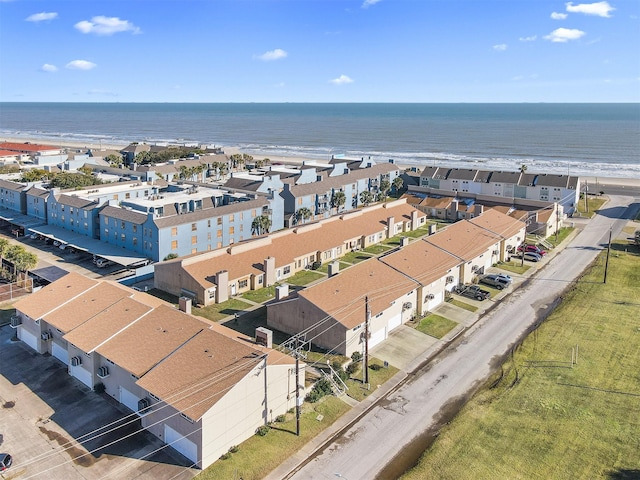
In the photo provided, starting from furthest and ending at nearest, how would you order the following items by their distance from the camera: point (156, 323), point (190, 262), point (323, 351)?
point (190, 262) → point (323, 351) → point (156, 323)

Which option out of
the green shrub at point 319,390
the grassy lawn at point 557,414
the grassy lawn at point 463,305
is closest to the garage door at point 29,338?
the green shrub at point 319,390

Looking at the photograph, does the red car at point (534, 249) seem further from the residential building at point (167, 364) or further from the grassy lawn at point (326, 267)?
the residential building at point (167, 364)

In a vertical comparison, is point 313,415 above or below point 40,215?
below

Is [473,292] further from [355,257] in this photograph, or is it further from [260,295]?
[260,295]

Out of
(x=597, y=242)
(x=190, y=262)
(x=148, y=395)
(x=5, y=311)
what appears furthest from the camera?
(x=597, y=242)

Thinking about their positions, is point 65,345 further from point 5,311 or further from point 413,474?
point 413,474

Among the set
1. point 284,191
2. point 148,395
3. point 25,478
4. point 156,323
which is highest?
point 284,191

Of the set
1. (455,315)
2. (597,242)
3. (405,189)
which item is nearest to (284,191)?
(405,189)

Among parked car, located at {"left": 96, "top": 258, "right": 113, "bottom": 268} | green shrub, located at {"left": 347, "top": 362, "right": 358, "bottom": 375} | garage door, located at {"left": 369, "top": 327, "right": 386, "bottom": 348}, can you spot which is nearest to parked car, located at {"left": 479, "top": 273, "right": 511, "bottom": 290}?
garage door, located at {"left": 369, "top": 327, "right": 386, "bottom": 348}
